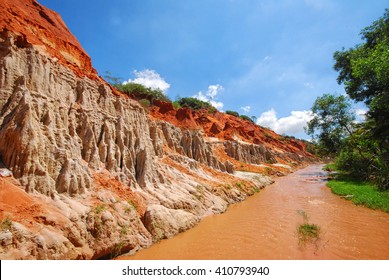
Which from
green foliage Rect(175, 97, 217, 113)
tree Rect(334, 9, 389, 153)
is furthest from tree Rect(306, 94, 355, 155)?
green foliage Rect(175, 97, 217, 113)

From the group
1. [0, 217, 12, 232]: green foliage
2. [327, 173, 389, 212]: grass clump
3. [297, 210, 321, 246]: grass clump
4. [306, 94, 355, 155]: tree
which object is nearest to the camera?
[0, 217, 12, 232]: green foliage

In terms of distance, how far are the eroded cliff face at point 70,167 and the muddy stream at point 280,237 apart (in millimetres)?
995

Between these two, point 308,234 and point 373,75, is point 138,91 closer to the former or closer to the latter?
point 373,75

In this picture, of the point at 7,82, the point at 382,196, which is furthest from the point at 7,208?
the point at 382,196

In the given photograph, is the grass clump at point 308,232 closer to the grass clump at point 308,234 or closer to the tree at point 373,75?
the grass clump at point 308,234

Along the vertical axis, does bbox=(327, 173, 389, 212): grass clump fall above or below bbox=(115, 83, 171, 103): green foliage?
below

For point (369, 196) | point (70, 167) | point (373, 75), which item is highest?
point (373, 75)

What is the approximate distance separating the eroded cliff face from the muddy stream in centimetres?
99

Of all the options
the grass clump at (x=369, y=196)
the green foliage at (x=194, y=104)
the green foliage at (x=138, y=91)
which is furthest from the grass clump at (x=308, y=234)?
the green foliage at (x=194, y=104)

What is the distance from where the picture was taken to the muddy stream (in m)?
8.97

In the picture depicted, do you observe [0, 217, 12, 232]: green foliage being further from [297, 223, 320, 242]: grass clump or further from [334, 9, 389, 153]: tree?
[334, 9, 389, 153]: tree

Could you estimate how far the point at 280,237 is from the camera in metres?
10.7

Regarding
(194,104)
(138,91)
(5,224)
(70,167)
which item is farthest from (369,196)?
(194,104)

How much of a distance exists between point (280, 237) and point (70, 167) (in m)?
9.85
